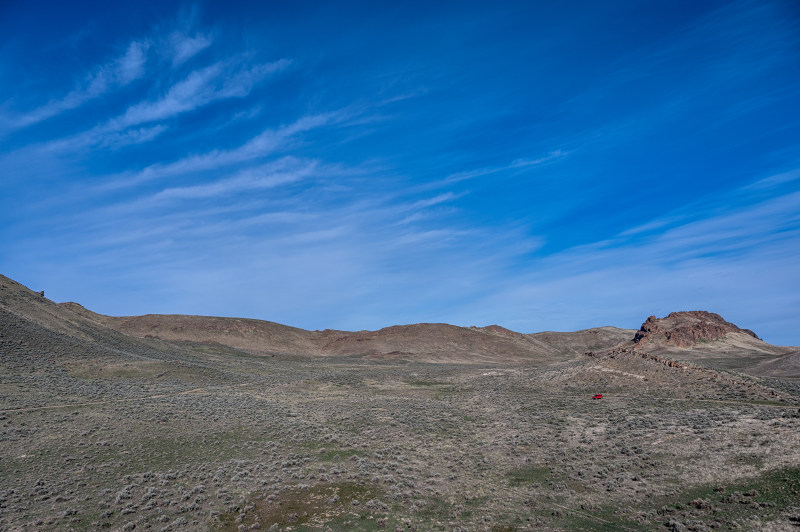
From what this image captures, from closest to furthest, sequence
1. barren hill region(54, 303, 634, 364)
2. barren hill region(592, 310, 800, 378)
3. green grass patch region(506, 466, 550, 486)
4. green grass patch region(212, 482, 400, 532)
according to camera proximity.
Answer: green grass patch region(212, 482, 400, 532)
green grass patch region(506, 466, 550, 486)
barren hill region(592, 310, 800, 378)
barren hill region(54, 303, 634, 364)

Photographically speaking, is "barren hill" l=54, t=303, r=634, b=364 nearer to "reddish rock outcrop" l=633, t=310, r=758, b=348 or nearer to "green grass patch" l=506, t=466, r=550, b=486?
"reddish rock outcrop" l=633, t=310, r=758, b=348

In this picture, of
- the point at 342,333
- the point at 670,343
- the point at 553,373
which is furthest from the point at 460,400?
the point at 342,333

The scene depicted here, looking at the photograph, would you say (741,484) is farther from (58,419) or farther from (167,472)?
(58,419)

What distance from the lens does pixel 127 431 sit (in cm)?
2705

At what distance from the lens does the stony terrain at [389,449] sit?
659 inches

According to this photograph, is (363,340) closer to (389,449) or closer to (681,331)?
(681,331)

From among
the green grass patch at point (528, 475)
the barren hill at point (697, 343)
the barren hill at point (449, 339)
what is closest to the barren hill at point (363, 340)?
the barren hill at point (449, 339)

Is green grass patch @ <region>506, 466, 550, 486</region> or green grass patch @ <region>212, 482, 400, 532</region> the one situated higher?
green grass patch @ <region>506, 466, 550, 486</region>

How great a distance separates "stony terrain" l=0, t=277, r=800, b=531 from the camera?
54.9 feet

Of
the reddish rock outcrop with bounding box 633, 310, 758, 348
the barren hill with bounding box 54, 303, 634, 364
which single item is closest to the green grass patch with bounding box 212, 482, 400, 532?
the barren hill with bounding box 54, 303, 634, 364

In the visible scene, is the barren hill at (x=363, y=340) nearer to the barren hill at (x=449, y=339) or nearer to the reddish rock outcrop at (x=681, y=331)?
the barren hill at (x=449, y=339)

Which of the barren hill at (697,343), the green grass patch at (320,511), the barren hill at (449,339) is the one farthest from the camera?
the barren hill at (449,339)

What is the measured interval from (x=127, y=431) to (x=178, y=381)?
931 inches

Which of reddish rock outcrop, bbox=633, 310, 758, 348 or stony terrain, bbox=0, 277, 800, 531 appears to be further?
reddish rock outcrop, bbox=633, 310, 758, 348
